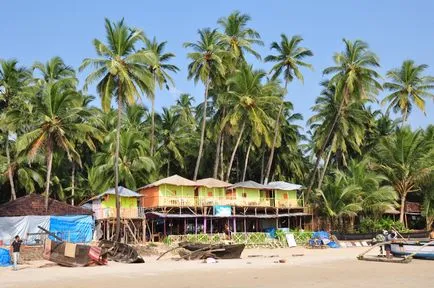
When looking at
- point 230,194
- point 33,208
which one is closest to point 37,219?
point 33,208

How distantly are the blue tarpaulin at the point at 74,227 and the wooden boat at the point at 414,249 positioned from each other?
18811 millimetres

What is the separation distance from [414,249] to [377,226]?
678 inches

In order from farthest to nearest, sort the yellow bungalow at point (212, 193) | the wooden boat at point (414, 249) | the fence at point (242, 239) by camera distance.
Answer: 1. the yellow bungalow at point (212, 193)
2. the fence at point (242, 239)
3. the wooden boat at point (414, 249)

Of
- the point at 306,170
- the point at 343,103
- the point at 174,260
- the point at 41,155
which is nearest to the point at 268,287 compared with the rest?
the point at 174,260

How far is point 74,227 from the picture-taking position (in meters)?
32.2

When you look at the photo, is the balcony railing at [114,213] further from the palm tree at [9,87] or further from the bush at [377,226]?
the bush at [377,226]

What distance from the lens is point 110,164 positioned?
40.2 metres

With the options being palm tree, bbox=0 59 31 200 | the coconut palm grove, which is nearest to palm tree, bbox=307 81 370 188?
Result: the coconut palm grove

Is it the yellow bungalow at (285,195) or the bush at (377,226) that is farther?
the yellow bungalow at (285,195)

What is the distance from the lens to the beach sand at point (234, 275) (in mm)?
15312

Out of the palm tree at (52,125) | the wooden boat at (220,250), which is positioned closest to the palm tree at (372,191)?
the wooden boat at (220,250)

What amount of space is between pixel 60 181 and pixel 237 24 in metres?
A: 20.9

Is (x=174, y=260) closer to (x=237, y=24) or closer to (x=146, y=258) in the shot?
(x=146, y=258)

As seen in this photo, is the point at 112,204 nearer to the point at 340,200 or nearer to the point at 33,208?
the point at 33,208
